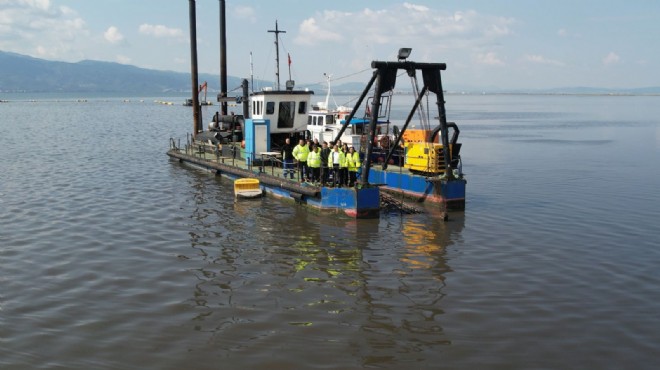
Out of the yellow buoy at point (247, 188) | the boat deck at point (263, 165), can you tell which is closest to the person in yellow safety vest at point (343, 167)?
→ the boat deck at point (263, 165)

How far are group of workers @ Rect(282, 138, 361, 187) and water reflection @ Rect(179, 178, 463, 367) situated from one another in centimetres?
124

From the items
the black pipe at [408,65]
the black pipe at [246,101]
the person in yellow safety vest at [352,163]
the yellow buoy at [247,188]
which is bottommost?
the yellow buoy at [247,188]

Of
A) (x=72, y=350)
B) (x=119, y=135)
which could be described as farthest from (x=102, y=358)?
(x=119, y=135)

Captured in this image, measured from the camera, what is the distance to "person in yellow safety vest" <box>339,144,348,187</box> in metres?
18.9

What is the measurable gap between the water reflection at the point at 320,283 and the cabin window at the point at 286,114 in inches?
276

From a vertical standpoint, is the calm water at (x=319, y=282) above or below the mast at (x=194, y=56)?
below

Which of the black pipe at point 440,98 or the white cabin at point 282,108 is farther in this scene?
the white cabin at point 282,108

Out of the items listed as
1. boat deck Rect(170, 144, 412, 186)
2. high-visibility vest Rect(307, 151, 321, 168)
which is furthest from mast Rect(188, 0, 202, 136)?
high-visibility vest Rect(307, 151, 321, 168)

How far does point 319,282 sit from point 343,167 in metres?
7.04

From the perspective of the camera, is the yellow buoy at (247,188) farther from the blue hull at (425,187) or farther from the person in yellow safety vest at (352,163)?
the blue hull at (425,187)

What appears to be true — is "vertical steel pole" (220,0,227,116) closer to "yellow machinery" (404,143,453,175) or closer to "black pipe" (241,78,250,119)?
"black pipe" (241,78,250,119)

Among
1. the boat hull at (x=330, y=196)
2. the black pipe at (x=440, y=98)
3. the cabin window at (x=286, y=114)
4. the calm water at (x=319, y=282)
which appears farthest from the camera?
the cabin window at (x=286, y=114)

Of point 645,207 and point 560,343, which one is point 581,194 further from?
point 560,343

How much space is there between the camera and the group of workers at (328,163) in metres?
18.9
